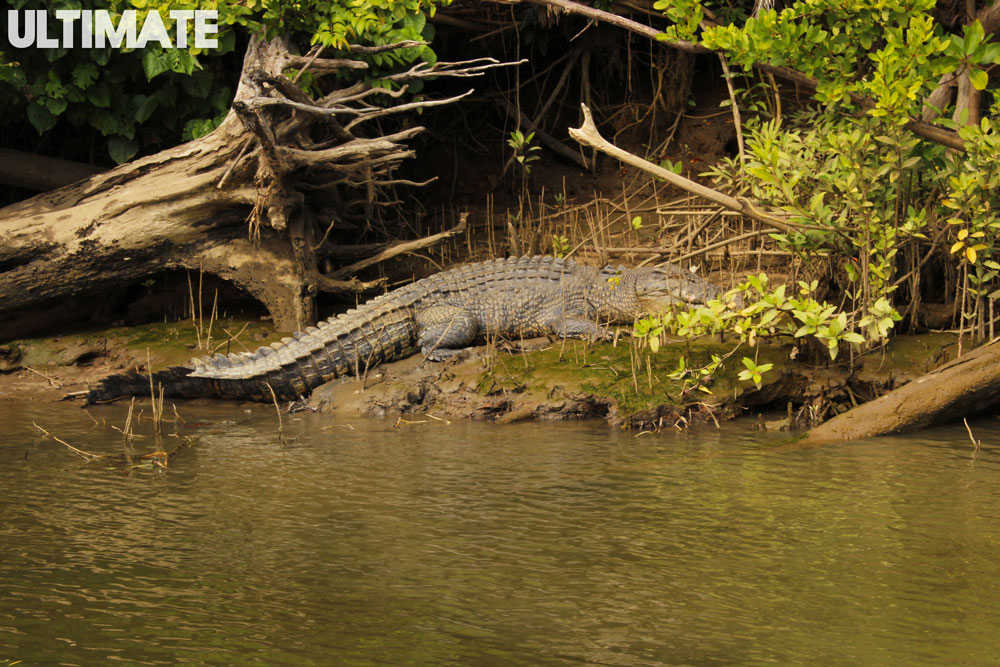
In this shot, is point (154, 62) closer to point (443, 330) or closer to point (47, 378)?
point (47, 378)

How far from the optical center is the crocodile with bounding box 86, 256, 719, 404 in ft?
21.8

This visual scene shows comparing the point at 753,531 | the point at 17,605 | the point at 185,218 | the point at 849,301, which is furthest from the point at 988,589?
the point at 185,218

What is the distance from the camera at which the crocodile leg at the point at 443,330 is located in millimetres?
6988

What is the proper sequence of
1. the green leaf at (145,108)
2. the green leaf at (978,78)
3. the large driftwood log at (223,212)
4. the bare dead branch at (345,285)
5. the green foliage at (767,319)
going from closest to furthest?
1. the green leaf at (978,78)
2. the green foliage at (767,319)
3. the large driftwood log at (223,212)
4. the bare dead branch at (345,285)
5. the green leaf at (145,108)

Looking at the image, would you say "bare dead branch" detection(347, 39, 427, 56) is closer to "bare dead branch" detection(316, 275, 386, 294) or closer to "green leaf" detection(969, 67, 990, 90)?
"bare dead branch" detection(316, 275, 386, 294)

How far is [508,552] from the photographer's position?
3.60 meters

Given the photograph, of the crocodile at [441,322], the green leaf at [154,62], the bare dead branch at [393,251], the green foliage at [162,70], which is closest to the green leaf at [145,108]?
the green foliage at [162,70]

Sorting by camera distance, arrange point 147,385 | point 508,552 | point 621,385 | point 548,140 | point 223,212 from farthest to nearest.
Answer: point 548,140
point 223,212
point 147,385
point 621,385
point 508,552

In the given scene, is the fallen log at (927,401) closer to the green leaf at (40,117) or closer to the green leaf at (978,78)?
the green leaf at (978,78)

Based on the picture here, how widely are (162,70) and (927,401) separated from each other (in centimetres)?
594

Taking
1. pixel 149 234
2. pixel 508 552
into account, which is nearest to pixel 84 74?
pixel 149 234

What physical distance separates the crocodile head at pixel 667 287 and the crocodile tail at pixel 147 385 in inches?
128

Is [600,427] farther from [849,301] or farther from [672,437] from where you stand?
[849,301]

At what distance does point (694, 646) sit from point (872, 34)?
381 cm
